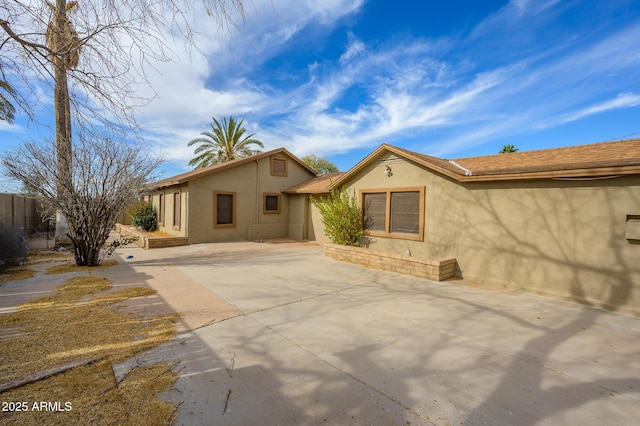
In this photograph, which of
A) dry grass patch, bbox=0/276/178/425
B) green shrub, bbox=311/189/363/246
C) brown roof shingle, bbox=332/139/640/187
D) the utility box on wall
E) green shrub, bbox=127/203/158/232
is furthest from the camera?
green shrub, bbox=127/203/158/232

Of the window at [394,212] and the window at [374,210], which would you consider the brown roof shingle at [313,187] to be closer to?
the window at [374,210]

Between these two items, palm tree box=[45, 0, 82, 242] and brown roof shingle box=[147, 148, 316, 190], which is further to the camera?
brown roof shingle box=[147, 148, 316, 190]

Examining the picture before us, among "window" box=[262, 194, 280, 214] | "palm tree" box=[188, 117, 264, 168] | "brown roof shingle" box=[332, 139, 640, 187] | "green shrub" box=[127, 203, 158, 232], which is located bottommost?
"green shrub" box=[127, 203, 158, 232]

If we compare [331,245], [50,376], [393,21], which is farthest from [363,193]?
[50,376]

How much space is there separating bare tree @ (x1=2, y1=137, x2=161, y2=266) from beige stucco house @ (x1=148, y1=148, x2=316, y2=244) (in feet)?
14.4

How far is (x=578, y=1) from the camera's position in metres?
8.20

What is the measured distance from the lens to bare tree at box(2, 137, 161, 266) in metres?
7.11

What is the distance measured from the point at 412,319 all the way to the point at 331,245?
547 centimetres

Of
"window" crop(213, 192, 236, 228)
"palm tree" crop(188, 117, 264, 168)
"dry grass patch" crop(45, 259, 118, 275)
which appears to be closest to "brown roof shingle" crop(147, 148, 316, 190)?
"window" crop(213, 192, 236, 228)

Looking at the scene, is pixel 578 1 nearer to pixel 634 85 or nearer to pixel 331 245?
pixel 634 85

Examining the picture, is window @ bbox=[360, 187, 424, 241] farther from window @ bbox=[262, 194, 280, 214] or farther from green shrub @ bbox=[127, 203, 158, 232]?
green shrub @ bbox=[127, 203, 158, 232]

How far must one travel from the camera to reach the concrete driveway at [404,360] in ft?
7.87

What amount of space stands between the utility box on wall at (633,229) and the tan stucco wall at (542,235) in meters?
0.09

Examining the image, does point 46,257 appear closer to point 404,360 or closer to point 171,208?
point 171,208
